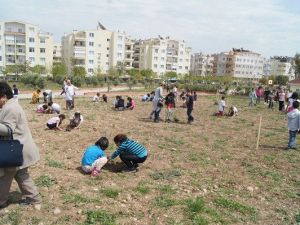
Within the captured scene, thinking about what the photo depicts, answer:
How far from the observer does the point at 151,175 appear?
8398 mm

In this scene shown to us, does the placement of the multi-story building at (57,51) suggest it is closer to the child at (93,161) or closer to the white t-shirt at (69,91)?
the white t-shirt at (69,91)

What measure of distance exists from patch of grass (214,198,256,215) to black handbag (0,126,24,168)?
3.83 meters

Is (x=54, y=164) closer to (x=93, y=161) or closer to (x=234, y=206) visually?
(x=93, y=161)

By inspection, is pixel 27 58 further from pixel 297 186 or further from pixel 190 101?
pixel 297 186

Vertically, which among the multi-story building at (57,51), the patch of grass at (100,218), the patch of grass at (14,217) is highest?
the multi-story building at (57,51)

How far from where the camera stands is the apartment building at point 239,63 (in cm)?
13375

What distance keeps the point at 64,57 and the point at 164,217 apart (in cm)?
9589

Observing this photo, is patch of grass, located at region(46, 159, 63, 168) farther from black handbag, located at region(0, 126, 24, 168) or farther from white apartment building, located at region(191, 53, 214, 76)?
white apartment building, located at region(191, 53, 214, 76)

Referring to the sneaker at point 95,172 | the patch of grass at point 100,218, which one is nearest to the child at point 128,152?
the sneaker at point 95,172

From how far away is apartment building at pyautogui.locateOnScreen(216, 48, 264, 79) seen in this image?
439 ft

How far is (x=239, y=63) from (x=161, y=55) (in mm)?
40048

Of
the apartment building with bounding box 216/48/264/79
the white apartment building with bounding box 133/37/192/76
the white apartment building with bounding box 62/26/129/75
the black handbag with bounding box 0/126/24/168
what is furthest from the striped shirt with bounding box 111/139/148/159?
the apartment building with bounding box 216/48/264/79

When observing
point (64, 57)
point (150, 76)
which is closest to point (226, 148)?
point (150, 76)

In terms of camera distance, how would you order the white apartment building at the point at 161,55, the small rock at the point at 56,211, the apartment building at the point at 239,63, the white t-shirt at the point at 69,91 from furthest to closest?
the apartment building at the point at 239,63 → the white apartment building at the point at 161,55 → the white t-shirt at the point at 69,91 → the small rock at the point at 56,211
